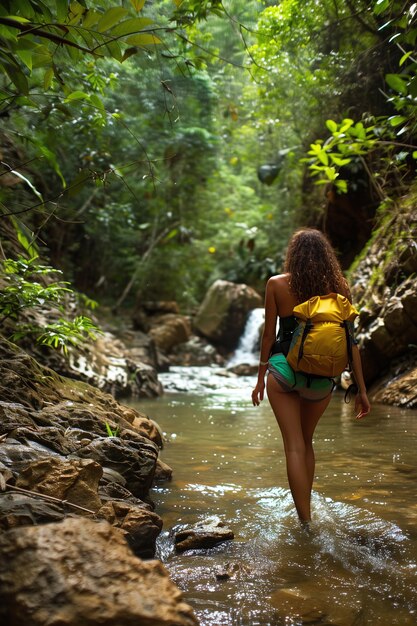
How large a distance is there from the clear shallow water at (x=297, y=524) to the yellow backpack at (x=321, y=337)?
933 mm

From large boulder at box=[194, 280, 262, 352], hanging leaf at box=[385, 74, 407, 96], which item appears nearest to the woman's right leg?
hanging leaf at box=[385, 74, 407, 96]

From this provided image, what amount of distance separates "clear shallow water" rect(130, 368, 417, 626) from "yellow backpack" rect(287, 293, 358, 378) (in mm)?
933

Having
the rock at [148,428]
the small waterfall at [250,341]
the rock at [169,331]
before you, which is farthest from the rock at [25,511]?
the rock at [169,331]

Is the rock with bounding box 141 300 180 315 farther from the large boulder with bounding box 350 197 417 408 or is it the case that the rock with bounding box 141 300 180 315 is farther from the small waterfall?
the large boulder with bounding box 350 197 417 408

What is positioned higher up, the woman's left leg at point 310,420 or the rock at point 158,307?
the rock at point 158,307

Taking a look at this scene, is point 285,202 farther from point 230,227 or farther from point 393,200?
point 393,200

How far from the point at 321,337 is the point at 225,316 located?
15.3m

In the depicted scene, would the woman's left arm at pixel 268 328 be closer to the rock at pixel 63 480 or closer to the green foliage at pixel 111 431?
the green foliage at pixel 111 431

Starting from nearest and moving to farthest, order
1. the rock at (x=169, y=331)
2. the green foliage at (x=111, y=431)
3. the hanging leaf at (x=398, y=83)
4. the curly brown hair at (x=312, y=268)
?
1. the curly brown hair at (x=312, y=268)
2. the green foliage at (x=111, y=431)
3. the hanging leaf at (x=398, y=83)
4. the rock at (x=169, y=331)

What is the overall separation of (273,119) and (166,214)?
583cm

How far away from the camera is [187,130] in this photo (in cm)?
1673

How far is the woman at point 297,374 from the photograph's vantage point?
10.5ft

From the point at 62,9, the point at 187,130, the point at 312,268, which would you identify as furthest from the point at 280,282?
the point at 187,130

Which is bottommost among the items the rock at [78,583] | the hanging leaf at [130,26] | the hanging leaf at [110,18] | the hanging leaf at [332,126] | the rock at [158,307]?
the rock at [78,583]
